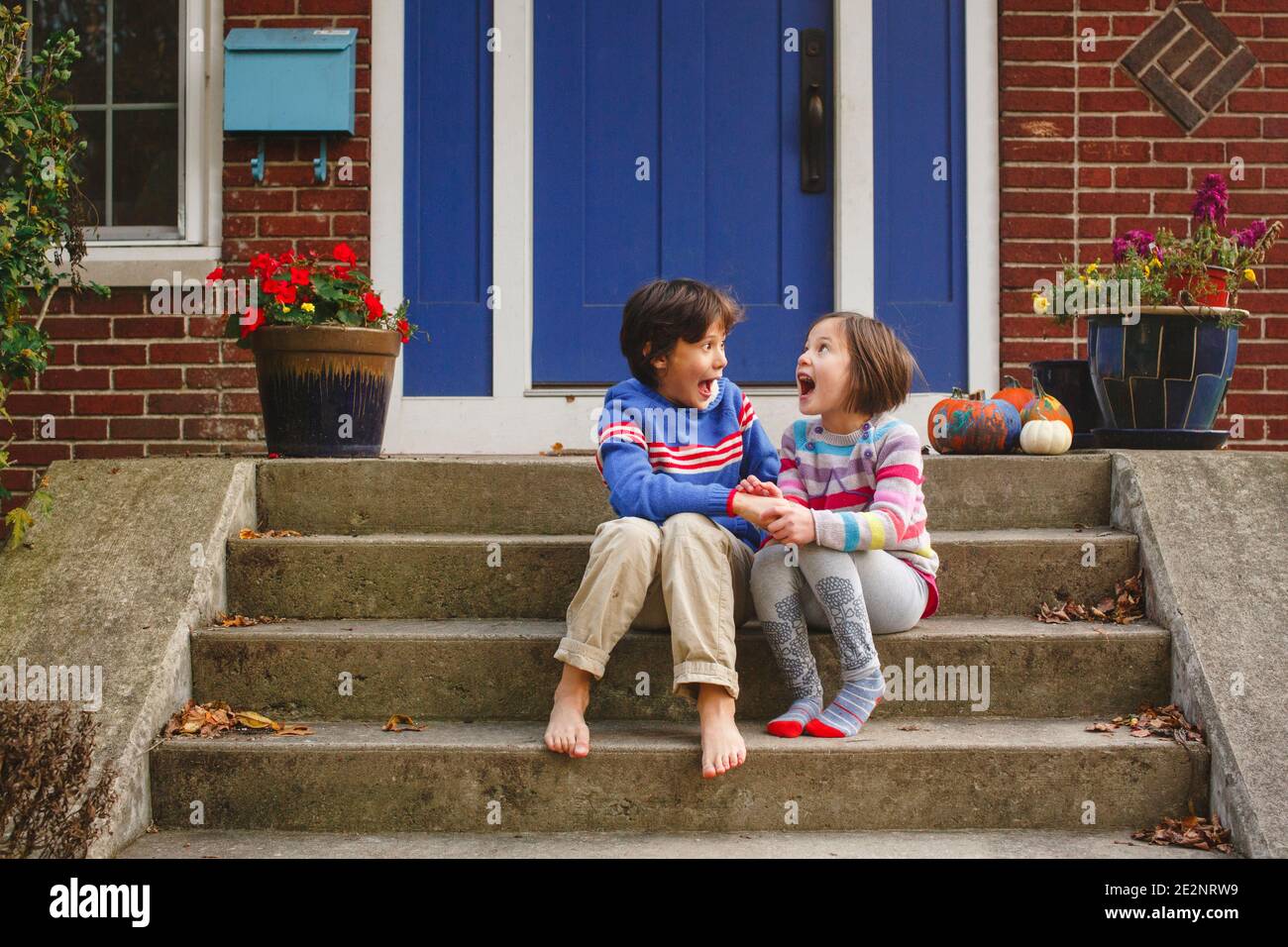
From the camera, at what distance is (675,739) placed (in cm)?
252

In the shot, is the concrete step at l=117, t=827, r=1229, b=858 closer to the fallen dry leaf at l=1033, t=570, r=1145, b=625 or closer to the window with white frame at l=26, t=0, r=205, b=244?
the fallen dry leaf at l=1033, t=570, r=1145, b=625

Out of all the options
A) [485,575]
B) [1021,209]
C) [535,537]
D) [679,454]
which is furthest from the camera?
[1021,209]

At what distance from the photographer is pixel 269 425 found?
3.55 meters

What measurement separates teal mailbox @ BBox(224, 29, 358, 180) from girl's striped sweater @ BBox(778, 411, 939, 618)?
2.46 m

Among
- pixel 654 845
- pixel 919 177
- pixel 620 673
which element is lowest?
pixel 654 845

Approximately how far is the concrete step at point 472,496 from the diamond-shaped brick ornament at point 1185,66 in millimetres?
1875

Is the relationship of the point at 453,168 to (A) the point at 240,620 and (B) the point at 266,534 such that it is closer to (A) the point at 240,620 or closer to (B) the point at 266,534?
(B) the point at 266,534

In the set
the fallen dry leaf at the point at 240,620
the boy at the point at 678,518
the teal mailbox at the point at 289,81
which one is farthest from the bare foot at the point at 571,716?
the teal mailbox at the point at 289,81

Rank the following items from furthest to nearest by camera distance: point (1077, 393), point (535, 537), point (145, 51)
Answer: point (145, 51), point (1077, 393), point (535, 537)

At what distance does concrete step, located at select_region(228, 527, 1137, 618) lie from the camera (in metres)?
3.02

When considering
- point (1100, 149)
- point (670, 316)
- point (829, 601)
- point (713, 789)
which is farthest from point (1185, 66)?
point (713, 789)

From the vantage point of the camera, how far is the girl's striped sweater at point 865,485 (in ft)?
8.27

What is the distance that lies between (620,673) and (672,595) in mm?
311

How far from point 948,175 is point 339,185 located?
232 cm
